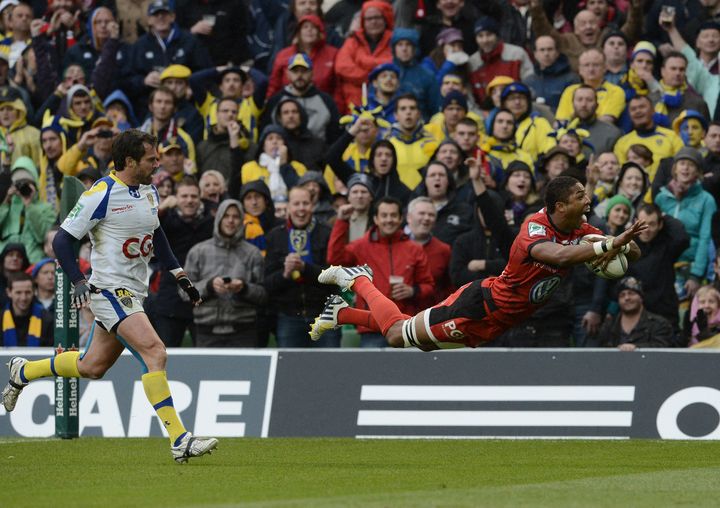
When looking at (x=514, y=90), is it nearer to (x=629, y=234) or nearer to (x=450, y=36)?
(x=450, y=36)

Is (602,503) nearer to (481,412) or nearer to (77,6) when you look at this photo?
(481,412)

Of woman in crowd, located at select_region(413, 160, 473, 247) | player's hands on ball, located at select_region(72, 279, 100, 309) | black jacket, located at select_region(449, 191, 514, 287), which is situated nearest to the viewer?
player's hands on ball, located at select_region(72, 279, 100, 309)

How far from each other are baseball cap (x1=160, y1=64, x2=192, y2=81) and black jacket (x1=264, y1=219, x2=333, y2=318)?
430cm

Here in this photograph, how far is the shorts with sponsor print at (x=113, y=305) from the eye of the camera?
11547mm

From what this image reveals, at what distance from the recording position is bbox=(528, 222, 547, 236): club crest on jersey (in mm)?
11570

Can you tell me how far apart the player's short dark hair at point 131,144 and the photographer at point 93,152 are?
7.30 metres

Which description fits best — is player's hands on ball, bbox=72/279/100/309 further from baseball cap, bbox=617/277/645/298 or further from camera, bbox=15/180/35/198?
camera, bbox=15/180/35/198

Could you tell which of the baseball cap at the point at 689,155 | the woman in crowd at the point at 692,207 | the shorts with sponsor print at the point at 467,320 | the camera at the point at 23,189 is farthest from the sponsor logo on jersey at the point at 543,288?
the camera at the point at 23,189

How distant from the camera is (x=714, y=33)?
60.7 ft

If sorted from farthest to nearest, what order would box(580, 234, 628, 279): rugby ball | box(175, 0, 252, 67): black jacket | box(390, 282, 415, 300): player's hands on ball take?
box(175, 0, 252, 67): black jacket
box(390, 282, 415, 300): player's hands on ball
box(580, 234, 628, 279): rugby ball

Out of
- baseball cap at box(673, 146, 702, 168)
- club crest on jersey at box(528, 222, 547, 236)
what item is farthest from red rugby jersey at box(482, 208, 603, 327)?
baseball cap at box(673, 146, 702, 168)

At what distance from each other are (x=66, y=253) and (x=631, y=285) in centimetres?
670

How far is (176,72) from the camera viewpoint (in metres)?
19.7

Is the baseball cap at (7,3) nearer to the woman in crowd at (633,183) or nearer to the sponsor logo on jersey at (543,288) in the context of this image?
the woman in crowd at (633,183)
